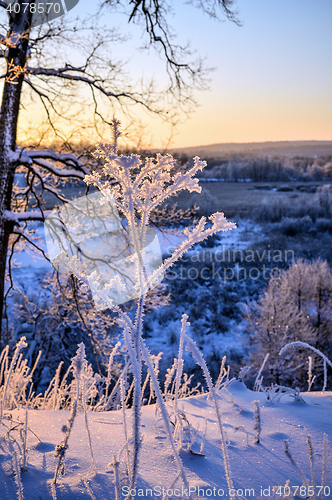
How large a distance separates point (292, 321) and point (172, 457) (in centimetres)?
1888

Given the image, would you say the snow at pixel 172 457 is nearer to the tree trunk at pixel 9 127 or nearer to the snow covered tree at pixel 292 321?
the tree trunk at pixel 9 127

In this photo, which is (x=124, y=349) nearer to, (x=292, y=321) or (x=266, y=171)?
(x=292, y=321)

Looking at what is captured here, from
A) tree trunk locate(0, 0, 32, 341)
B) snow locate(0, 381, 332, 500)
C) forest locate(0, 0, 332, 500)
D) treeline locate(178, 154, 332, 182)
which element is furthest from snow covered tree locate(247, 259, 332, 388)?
treeline locate(178, 154, 332, 182)

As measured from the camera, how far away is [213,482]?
1242mm

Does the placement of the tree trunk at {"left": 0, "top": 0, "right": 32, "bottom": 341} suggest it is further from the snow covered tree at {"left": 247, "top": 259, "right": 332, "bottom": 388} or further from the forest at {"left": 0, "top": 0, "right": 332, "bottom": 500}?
the snow covered tree at {"left": 247, "top": 259, "right": 332, "bottom": 388}

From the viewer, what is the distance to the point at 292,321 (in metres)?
18.5

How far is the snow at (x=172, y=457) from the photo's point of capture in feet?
3.84

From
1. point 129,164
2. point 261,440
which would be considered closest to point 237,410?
point 261,440

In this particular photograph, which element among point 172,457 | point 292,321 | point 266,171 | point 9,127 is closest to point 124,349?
point 172,457

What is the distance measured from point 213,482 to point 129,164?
1224 millimetres

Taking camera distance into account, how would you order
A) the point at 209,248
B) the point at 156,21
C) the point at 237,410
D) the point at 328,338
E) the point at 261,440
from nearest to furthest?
the point at 261,440
the point at 237,410
the point at 156,21
the point at 328,338
the point at 209,248

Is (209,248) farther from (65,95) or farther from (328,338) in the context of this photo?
(65,95)

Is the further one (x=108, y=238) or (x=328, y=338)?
(x=328, y=338)

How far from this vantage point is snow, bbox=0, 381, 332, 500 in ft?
3.84
